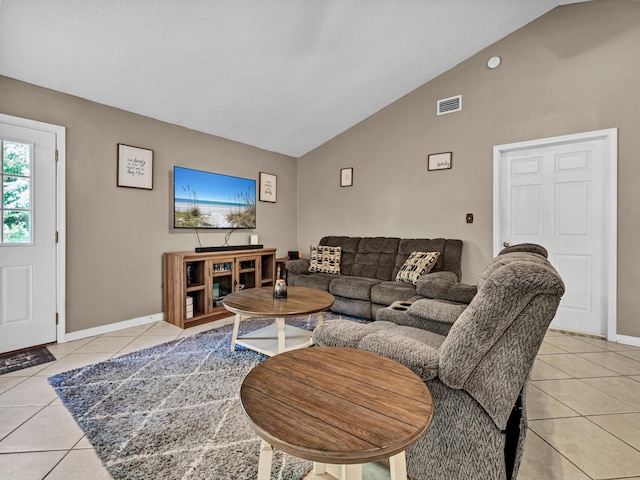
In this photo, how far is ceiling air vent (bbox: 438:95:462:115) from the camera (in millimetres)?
3717

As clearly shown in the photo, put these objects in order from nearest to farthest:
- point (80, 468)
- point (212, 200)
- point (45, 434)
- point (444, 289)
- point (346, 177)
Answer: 1. point (80, 468)
2. point (45, 434)
3. point (444, 289)
4. point (212, 200)
5. point (346, 177)

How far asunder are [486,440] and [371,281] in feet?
8.15

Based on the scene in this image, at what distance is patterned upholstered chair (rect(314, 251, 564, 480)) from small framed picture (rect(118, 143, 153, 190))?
10.5 feet

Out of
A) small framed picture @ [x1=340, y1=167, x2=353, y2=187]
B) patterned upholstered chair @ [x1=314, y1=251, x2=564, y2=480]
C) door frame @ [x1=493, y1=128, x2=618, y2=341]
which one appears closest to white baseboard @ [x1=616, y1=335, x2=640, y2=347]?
door frame @ [x1=493, y1=128, x2=618, y2=341]

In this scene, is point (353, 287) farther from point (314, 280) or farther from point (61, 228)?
point (61, 228)

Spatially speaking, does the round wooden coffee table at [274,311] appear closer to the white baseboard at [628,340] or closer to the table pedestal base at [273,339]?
the table pedestal base at [273,339]

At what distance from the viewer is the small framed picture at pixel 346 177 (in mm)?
4641

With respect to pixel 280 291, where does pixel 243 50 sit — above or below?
above

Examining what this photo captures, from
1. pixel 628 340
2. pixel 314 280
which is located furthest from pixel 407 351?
pixel 628 340

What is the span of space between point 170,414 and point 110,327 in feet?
6.10

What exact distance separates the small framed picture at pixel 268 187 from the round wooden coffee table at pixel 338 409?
3.70 metres

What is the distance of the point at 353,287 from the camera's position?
3.47 meters

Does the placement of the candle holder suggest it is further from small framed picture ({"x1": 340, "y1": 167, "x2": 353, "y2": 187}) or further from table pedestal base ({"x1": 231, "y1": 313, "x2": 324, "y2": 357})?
small framed picture ({"x1": 340, "y1": 167, "x2": 353, "y2": 187})

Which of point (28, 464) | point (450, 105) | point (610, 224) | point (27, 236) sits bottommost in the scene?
point (28, 464)
